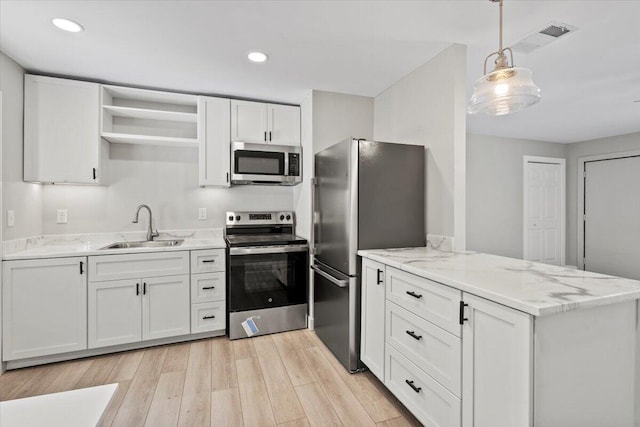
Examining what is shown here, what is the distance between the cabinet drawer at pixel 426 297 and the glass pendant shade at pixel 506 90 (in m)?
1.02

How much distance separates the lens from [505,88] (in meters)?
1.56

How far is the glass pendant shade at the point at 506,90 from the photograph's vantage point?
60.9 inches

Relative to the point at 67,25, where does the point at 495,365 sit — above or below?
below

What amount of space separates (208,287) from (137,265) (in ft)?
2.02

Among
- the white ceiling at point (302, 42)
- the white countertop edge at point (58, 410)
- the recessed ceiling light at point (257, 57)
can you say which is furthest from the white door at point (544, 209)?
the white countertop edge at point (58, 410)

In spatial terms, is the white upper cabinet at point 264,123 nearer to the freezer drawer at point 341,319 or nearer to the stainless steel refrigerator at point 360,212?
the stainless steel refrigerator at point 360,212

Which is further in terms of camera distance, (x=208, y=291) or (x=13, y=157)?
(x=208, y=291)

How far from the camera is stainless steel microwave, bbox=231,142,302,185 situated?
10.2 ft

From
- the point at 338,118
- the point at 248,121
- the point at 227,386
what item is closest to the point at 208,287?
the point at 227,386

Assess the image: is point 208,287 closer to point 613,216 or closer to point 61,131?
point 61,131

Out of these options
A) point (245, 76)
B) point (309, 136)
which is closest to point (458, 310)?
point (309, 136)

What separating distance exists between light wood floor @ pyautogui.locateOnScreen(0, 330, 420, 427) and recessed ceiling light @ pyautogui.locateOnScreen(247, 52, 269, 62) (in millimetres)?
2400

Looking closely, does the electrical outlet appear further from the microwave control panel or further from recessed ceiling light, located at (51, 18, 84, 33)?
the microwave control panel

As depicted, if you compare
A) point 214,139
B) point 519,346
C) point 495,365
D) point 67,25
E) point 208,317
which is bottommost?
point 208,317
